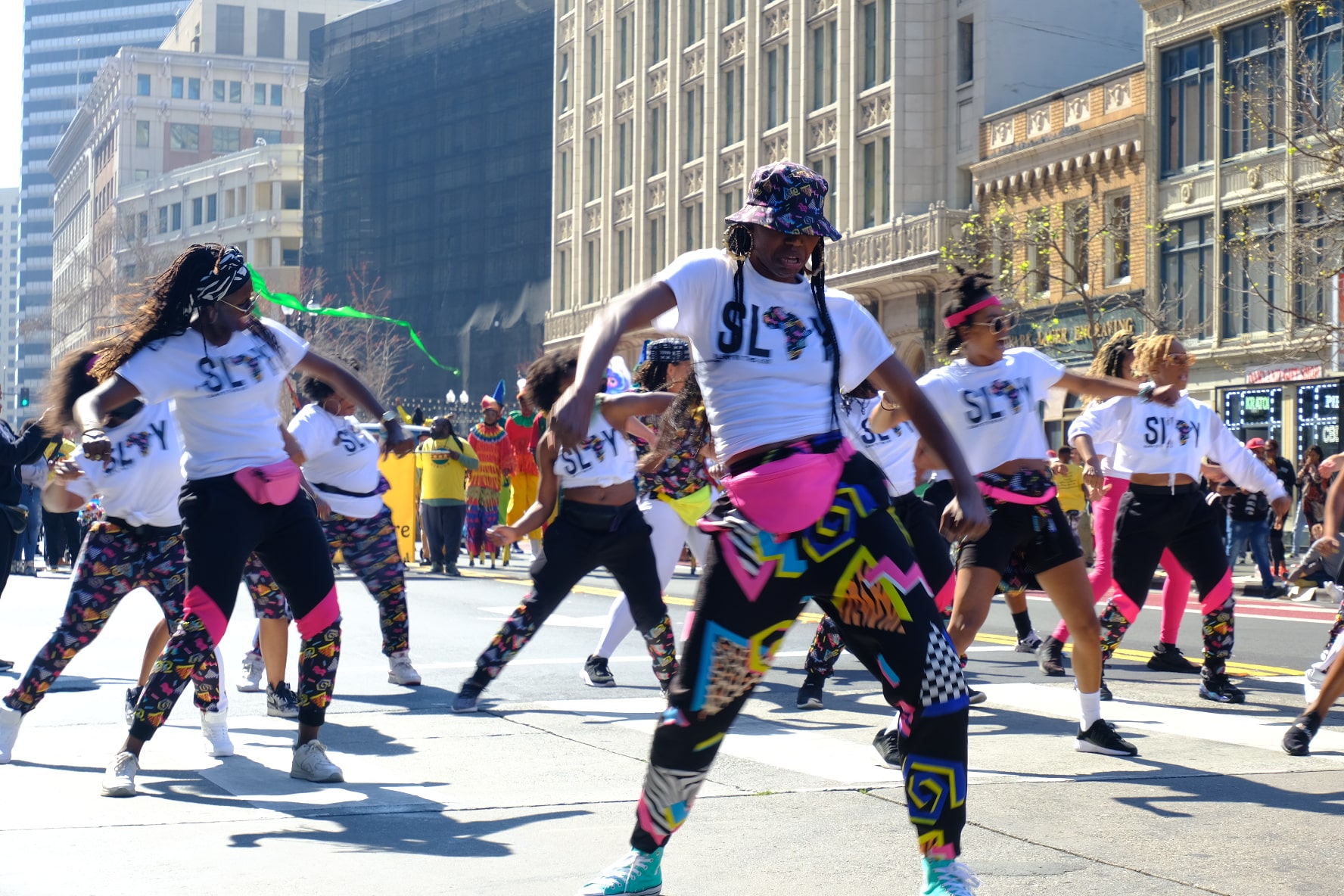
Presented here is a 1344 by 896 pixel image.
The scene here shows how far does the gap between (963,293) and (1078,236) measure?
2756cm

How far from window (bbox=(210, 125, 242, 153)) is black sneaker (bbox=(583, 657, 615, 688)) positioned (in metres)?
116

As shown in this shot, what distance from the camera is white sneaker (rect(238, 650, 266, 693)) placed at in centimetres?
939

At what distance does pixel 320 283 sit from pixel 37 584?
64.3 metres

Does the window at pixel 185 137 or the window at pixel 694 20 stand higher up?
the window at pixel 185 137

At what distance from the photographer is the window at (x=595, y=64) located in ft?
176

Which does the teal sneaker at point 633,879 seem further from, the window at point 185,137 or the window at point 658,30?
the window at point 185,137

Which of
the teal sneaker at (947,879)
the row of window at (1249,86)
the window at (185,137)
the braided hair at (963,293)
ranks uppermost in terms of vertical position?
the window at (185,137)

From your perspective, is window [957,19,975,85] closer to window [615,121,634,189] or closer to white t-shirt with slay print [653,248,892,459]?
window [615,121,634,189]

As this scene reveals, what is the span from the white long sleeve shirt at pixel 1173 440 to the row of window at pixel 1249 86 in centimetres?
1512

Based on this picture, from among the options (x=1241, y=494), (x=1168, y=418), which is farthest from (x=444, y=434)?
(x=1168, y=418)

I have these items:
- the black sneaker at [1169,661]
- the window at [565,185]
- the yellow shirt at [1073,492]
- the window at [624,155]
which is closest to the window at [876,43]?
the window at [624,155]

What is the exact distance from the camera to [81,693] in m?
9.20

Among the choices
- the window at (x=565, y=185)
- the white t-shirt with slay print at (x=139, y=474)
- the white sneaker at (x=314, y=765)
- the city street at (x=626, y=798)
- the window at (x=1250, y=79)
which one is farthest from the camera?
the window at (x=565, y=185)

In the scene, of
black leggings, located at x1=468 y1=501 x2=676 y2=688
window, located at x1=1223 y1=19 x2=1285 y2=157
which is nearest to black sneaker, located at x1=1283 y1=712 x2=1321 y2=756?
black leggings, located at x1=468 y1=501 x2=676 y2=688
